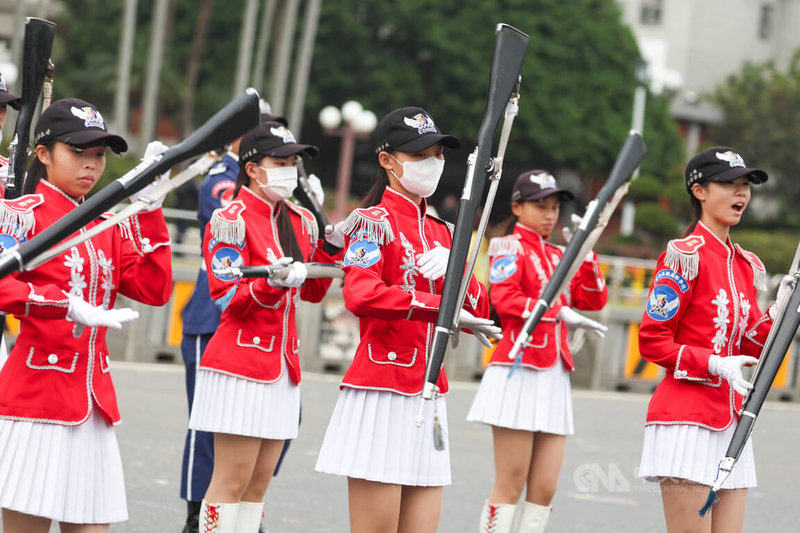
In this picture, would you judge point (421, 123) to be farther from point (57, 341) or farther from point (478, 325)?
point (57, 341)

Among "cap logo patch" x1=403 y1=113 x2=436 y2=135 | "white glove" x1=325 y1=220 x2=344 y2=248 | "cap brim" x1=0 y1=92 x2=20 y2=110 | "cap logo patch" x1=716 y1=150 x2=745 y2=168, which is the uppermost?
"cap logo patch" x1=716 y1=150 x2=745 y2=168

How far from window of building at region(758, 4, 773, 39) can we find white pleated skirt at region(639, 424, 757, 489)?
53.3 meters

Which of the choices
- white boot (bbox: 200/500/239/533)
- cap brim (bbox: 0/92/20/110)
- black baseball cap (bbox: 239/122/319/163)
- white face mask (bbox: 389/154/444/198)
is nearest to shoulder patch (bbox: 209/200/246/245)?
black baseball cap (bbox: 239/122/319/163)

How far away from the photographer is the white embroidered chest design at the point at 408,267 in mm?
5199

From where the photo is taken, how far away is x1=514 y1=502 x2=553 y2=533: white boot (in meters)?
7.05

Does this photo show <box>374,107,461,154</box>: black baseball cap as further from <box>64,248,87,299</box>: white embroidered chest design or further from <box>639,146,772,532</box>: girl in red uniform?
<box>64,248,87,299</box>: white embroidered chest design

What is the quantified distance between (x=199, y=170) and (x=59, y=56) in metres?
33.1

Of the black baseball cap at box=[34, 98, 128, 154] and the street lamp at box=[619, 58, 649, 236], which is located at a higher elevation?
the street lamp at box=[619, 58, 649, 236]

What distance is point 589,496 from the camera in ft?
31.9

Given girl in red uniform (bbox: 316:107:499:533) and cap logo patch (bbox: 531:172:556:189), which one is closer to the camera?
girl in red uniform (bbox: 316:107:499:533)

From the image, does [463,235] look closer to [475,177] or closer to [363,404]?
Answer: [475,177]

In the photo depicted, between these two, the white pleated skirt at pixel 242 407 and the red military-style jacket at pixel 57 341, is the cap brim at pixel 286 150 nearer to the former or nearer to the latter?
the white pleated skirt at pixel 242 407

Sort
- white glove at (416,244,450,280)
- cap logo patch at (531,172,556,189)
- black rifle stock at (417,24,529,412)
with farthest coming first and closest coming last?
cap logo patch at (531,172,556,189)
white glove at (416,244,450,280)
black rifle stock at (417,24,529,412)

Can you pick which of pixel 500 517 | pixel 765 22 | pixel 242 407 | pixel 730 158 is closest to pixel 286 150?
pixel 242 407
